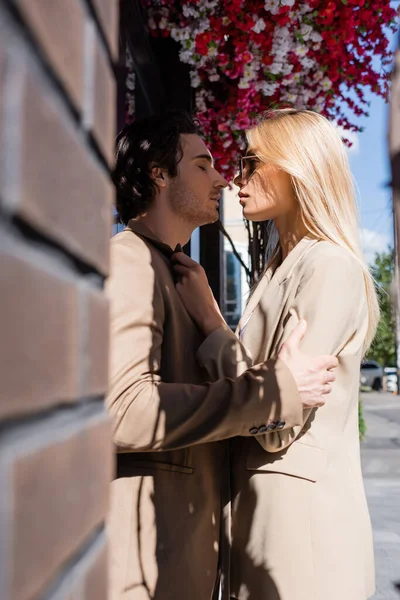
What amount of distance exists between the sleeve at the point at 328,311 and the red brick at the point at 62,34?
1.36 m

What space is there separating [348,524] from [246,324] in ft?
2.22

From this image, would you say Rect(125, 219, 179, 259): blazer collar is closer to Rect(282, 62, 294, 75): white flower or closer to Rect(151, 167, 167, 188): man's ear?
Rect(151, 167, 167, 188): man's ear

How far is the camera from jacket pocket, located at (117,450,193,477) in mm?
1789

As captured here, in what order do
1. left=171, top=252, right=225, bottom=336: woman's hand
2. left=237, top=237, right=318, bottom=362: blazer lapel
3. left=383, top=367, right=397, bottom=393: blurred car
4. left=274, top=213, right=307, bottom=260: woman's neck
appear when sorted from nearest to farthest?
left=171, top=252, right=225, bottom=336: woman's hand
left=237, top=237, right=318, bottom=362: blazer lapel
left=274, top=213, right=307, bottom=260: woman's neck
left=383, top=367, right=397, bottom=393: blurred car

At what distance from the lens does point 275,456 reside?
1.89 meters

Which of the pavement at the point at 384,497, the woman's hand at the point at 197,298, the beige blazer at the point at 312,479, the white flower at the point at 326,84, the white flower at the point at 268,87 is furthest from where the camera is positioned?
the pavement at the point at 384,497

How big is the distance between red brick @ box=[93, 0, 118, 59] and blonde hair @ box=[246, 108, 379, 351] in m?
1.51

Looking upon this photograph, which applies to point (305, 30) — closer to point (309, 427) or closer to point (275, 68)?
point (275, 68)

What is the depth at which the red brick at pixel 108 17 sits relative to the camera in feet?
1.96

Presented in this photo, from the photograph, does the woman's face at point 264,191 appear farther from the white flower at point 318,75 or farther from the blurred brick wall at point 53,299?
the white flower at point 318,75

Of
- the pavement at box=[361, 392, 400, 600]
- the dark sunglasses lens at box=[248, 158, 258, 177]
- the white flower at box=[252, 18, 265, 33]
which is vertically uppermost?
the white flower at box=[252, 18, 265, 33]

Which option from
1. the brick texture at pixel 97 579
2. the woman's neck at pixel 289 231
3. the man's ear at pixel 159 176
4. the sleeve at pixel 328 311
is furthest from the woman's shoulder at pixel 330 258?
the brick texture at pixel 97 579

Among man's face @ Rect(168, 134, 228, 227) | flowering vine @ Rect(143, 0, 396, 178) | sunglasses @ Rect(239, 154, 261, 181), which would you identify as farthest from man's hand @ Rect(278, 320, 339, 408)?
flowering vine @ Rect(143, 0, 396, 178)

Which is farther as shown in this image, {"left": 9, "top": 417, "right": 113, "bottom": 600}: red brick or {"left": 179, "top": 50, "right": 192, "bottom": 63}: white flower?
{"left": 179, "top": 50, "right": 192, "bottom": 63}: white flower
